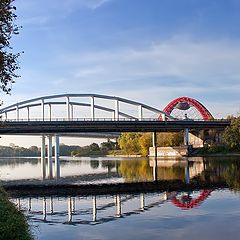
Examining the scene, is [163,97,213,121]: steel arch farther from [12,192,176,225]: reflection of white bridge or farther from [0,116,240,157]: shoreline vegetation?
[12,192,176,225]: reflection of white bridge

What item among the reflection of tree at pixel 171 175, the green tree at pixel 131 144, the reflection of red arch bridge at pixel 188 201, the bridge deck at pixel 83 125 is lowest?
the reflection of tree at pixel 171 175

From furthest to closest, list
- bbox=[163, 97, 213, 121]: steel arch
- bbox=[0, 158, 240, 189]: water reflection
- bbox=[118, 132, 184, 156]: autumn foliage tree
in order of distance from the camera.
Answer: bbox=[163, 97, 213, 121]: steel arch → bbox=[118, 132, 184, 156]: autumn foliage tree → bbox=[0, 158, 240, 189]: water reflection

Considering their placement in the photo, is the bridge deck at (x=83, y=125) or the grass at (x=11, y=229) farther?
the bridge deck at (x=83, y=125)

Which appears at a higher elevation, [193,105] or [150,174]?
[193,105]

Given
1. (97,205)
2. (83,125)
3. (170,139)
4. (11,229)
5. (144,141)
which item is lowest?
(97,205)

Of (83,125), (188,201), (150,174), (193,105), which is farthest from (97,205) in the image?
(193,105)

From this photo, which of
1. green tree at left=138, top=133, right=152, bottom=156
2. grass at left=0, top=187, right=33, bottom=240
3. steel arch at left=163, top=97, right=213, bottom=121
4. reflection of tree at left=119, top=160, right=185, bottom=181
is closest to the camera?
grass at left=0, top=187, right=33, bottom=240

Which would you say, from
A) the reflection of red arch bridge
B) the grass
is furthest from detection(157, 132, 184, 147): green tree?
the grass

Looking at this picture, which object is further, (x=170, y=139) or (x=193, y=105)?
(x=193, y=105)

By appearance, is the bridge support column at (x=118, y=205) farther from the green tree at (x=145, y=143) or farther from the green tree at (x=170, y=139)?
the green tree at (x=145, y=143)

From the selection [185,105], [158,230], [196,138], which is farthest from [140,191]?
[185,105]

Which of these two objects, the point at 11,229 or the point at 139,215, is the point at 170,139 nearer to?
the point at 139,215

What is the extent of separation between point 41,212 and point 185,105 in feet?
457

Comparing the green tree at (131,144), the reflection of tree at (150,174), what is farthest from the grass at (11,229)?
the green tree at (131,144)
